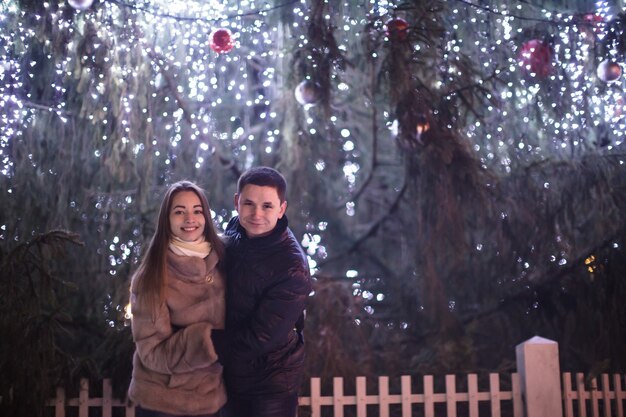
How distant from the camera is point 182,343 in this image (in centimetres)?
255

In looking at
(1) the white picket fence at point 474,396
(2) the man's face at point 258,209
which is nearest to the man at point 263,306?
(2) the man's face at point 258,209

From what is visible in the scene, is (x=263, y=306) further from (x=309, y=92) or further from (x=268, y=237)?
(x=309, y=92)

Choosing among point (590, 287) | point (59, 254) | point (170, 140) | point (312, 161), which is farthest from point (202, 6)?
point (590, 287)

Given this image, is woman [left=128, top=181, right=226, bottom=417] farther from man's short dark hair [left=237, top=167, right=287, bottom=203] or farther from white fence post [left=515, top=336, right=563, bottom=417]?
white fence post [left=515, top=336, right=563, bottom=417]

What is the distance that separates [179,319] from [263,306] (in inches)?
12.0

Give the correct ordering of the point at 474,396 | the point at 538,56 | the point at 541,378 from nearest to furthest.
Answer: the point at 541,378, the point at 474,396, the point at 538,56

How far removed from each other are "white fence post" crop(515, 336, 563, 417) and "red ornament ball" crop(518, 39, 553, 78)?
199 cm

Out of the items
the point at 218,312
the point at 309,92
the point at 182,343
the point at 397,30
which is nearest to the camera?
the point at 182,343

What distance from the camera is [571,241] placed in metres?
5.45

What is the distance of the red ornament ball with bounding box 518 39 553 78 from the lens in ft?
16.9

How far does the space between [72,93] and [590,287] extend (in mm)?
3977

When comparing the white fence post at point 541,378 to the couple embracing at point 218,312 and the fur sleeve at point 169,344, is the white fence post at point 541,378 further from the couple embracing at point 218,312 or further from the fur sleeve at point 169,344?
the fur sleeve at point 169,344

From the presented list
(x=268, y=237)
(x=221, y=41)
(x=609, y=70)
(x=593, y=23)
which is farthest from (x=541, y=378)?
(x=221, y=41)

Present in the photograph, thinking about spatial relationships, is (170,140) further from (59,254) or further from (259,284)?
(259,284)
